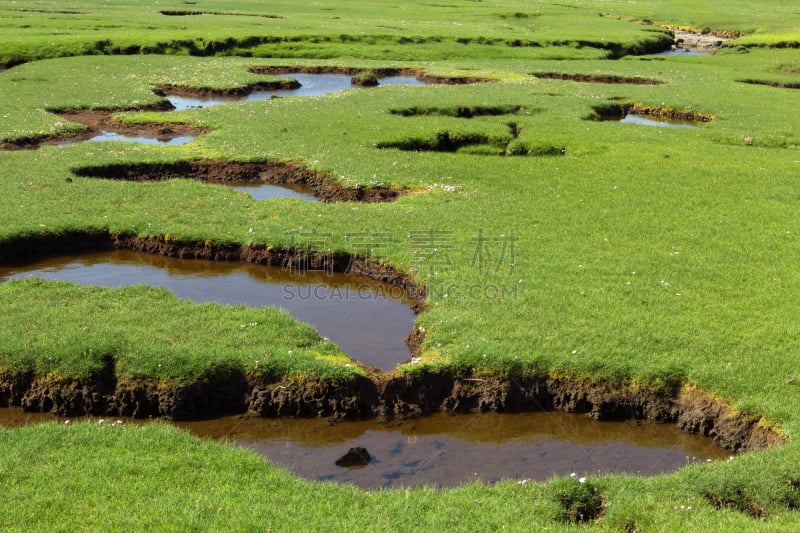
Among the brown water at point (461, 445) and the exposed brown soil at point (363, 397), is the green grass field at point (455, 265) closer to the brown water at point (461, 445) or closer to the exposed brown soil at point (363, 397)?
the exposed brown soil at point (363, 397)

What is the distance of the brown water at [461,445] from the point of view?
11625mm

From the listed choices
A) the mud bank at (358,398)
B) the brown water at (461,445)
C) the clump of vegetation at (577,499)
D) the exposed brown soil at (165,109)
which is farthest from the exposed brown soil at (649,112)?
the clump of vegetation at (577,499)

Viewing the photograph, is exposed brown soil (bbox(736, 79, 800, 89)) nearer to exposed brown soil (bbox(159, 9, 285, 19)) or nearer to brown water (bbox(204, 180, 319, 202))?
brown water (bbox(204, 180, 319, 202))

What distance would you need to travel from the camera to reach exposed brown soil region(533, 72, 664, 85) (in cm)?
4597

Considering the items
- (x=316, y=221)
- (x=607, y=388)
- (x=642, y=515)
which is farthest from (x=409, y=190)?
(x=642, y=515)

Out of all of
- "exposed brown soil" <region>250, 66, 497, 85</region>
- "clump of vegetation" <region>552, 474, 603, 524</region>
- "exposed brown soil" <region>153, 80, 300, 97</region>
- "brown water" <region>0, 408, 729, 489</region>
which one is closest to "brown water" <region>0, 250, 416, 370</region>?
"brown water" <region>0, 408, 729, 489</region>

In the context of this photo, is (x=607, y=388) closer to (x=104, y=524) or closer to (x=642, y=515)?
(x=642, y=515)

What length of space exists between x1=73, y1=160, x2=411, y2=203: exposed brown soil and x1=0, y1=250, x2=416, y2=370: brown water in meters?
6.00

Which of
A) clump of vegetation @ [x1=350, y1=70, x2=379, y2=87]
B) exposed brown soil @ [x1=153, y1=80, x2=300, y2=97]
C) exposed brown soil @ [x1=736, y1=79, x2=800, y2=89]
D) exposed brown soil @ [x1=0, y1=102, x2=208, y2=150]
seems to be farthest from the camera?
exposed brown soil @ [x1=736, y1=79, x2=800, y2=89]

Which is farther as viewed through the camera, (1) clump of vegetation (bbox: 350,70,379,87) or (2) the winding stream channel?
(1) clump of vegetation (bbox: 350,70,379,87)

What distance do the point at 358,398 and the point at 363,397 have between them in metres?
0.12

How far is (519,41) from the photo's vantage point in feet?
200

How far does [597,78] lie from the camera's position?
47.0 m

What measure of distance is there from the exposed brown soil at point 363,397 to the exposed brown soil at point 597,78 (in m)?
36.9
